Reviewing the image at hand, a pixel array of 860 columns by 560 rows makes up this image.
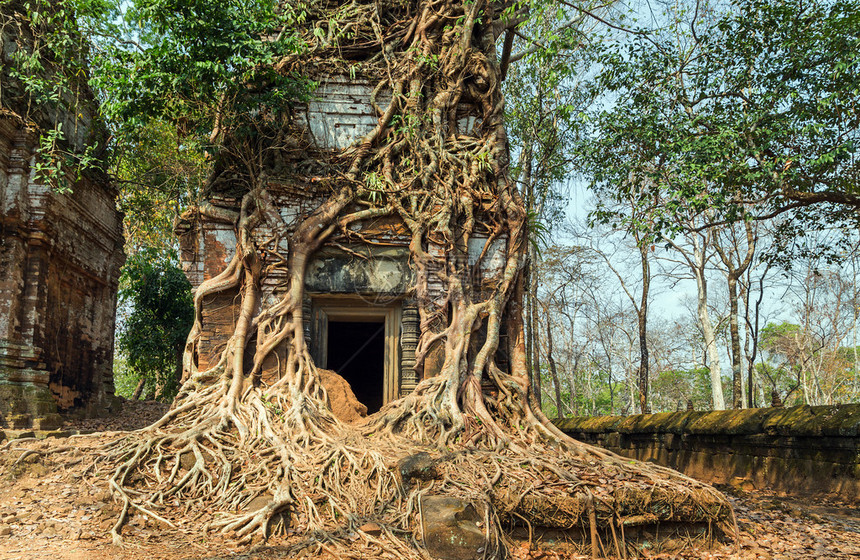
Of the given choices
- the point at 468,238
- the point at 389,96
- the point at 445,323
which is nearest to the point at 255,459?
the point at 445,323

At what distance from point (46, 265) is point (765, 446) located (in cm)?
986

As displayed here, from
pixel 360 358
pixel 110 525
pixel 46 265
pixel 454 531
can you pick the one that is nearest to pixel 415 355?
pixel 454 531

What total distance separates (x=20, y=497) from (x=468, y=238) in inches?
193

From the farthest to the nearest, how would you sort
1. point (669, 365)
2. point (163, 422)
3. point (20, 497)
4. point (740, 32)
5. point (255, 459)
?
point (669, 365) → point (740, 32) → point (163, 422) → point (255, 459) → point (20, 497)

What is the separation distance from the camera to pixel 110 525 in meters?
4.75

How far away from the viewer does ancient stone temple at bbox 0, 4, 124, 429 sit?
28.1 ft

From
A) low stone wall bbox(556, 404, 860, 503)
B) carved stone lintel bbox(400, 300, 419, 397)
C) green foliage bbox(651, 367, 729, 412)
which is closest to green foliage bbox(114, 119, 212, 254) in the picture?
carved stone lintel bbox(400, 300, 419, 397)

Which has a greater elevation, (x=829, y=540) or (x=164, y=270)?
(x=164, y=270)

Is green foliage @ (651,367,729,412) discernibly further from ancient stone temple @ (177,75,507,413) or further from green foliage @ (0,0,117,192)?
green foliage @ (0,0,117,192)

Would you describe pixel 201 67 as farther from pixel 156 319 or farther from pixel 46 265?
pixel 156 319

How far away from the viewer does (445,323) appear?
6941mm

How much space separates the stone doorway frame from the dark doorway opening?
10.4 feet

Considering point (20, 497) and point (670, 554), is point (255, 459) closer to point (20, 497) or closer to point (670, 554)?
point (20, 497)

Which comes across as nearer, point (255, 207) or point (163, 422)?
point (163, 422)
